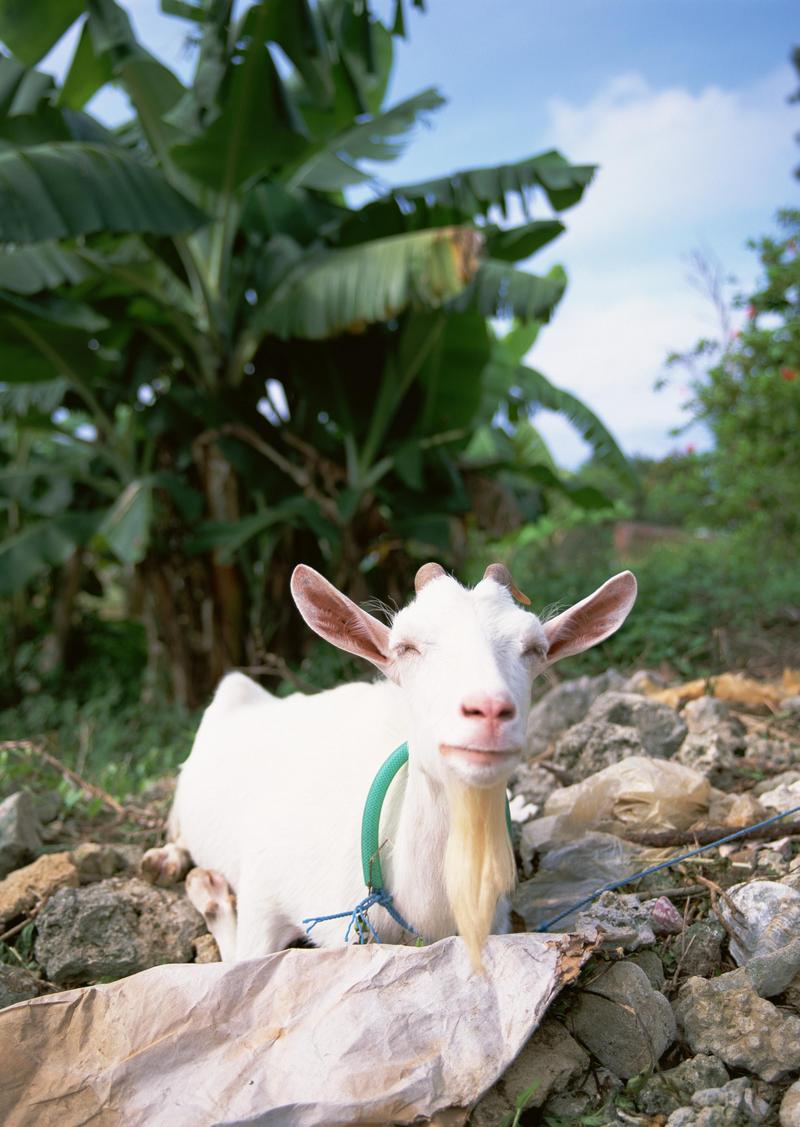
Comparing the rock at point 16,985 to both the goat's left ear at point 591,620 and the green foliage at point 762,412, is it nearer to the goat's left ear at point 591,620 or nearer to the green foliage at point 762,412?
the goat's left ear at point 591,620

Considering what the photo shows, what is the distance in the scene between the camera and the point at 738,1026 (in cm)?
192

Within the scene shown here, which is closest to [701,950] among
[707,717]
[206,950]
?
[206,950]

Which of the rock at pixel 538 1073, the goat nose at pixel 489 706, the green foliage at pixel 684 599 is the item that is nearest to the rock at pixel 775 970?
the rock at pixel 538 1073

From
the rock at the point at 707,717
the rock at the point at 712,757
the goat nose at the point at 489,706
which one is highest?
the goat nose at the point at 489,706

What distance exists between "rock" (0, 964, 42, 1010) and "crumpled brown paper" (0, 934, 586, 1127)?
31cm

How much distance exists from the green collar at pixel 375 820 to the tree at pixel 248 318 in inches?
148

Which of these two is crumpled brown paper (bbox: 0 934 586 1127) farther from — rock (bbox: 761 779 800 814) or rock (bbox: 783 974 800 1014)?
rock (bbox: 761 779 800 814)

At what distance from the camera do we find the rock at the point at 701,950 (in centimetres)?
222

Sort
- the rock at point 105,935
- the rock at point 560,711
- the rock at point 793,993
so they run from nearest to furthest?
the rock at point 793,993 → the rock at point 105,935 → the rock at point 560,711

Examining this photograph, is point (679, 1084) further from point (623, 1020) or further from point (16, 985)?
point (16, 985)

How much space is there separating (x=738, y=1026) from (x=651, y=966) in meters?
0.27

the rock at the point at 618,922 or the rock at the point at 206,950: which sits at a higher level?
the rock at the point at 618,922

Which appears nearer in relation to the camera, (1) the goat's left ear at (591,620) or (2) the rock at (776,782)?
(1) the goat's left ear at (591,620)

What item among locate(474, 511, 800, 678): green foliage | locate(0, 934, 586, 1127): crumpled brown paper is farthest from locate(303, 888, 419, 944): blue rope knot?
locate(474, 511, 800, 678): green foliage
